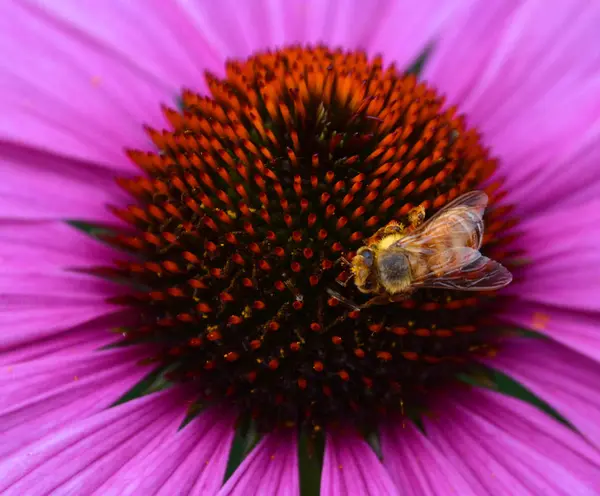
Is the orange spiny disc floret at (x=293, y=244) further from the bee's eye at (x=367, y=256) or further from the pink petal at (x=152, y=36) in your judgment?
the pink petal at (x=152, y=36)

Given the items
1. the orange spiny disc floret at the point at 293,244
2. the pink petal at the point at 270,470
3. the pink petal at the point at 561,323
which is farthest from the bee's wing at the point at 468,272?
the pink petal at the point at 270,470

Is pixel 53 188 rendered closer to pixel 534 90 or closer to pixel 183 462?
pixel 183 462

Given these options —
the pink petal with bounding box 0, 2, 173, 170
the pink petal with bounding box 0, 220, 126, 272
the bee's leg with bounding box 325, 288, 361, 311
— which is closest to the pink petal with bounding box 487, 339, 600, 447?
the bee's leg with bounding box 325, 288, 361, 311

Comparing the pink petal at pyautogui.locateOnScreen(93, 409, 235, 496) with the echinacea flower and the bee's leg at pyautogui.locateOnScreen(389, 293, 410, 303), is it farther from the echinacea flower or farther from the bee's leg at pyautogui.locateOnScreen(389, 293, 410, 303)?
the bee's leg at pyautogui.locateOnScreen(389, 293, 410, 303)

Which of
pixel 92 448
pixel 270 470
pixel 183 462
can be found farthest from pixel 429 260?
pixel 92 448

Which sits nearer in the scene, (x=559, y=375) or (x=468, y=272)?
(x=468, y=272)
